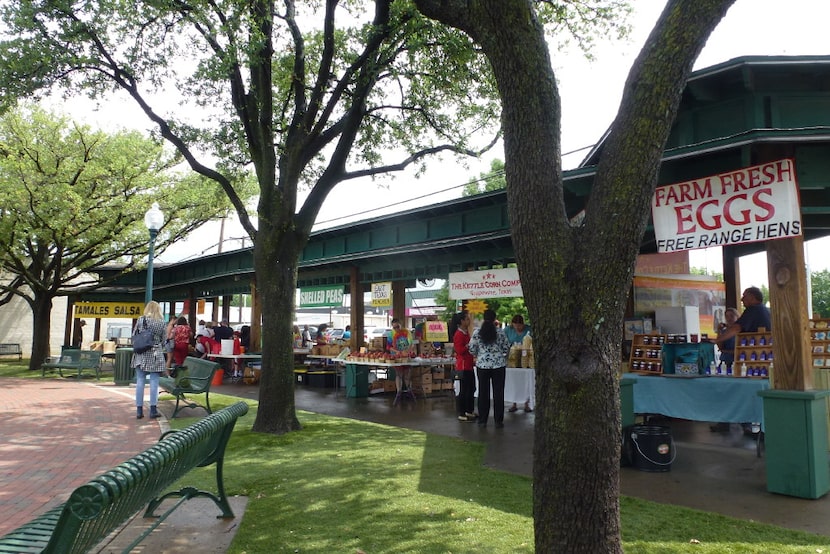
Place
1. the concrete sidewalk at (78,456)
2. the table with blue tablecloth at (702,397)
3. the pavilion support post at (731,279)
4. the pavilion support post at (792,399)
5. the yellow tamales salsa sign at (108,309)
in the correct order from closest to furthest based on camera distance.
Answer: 1. the concrete sidewalk at (78,456)
2. the pavilion support post at (792,399)
3. the table with blue tablecloth at (702,397)
4. the pavilion support post at (731,279)
5. the yellow tamales salsa sign at (108,309)

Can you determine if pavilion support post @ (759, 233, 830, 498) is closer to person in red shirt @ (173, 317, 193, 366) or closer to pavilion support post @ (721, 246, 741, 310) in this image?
pavilion support post @ (721, 246, 741, 310)

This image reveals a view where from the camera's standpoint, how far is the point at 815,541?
4492 mm

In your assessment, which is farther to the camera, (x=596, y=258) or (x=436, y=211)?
(x=436, y=211)

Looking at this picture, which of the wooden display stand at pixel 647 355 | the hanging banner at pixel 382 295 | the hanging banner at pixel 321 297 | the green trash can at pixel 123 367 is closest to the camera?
the wooden display stand at pixel 647 355

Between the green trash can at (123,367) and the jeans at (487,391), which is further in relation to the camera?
the green trash can at (123,367)

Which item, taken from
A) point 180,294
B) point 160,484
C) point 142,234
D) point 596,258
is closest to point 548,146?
point 596,258

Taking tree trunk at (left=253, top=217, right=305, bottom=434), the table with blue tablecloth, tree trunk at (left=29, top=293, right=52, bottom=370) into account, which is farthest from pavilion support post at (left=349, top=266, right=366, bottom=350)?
tree trunk at (left=29, top=293, right=52, bottom=370)

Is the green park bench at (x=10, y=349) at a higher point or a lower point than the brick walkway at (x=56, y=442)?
higher

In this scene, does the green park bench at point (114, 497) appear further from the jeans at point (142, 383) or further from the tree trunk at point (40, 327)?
the tree trunk at point (40, 327)

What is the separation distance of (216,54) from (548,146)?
7.94 meters

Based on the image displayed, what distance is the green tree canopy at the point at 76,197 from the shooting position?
69.5 ft

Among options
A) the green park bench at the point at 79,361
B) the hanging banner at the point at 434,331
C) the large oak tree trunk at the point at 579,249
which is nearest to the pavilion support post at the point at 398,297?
the hanging banner at the point at 434,331

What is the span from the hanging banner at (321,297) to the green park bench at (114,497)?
1307 cm

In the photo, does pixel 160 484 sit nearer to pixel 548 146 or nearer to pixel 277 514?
pixel 277 514
